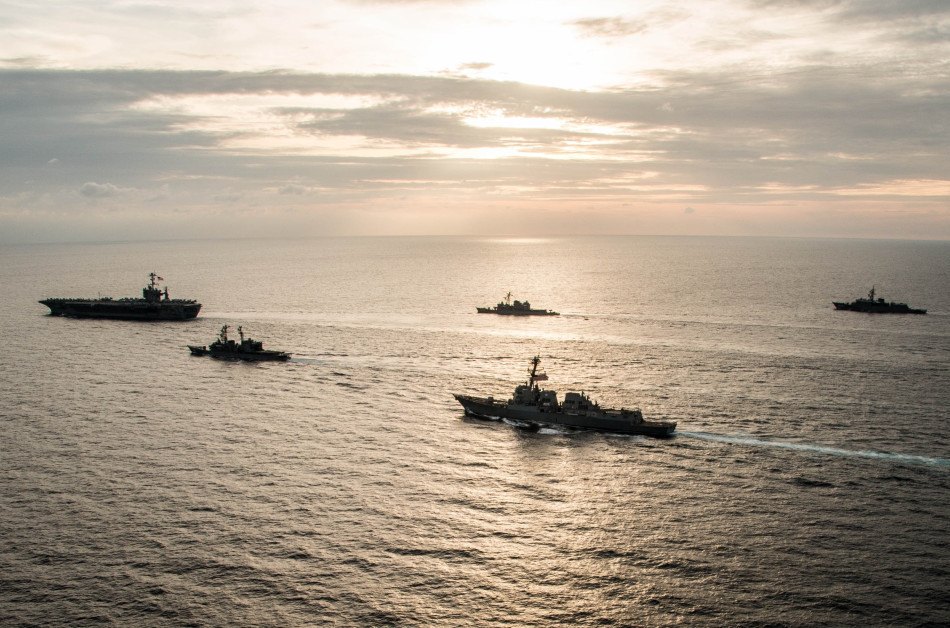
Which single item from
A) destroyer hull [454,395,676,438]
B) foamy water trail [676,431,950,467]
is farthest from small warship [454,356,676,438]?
foamy water trail [676,431,950,467]

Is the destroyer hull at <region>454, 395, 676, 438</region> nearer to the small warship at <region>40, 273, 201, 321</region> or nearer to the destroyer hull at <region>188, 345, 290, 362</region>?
the destroyer hull at <region>188, 345, 290, 362</region>

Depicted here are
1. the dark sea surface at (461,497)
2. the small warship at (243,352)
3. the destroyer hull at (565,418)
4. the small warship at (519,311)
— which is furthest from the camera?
the small warship at (519,311)

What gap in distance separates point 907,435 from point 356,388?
85.2m

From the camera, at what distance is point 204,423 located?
89625 millimetres

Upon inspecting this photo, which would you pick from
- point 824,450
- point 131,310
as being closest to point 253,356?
point 131,310

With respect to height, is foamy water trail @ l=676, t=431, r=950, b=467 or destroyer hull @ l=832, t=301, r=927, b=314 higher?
destroyer hull @ l=832, t=301, r=927, b=314

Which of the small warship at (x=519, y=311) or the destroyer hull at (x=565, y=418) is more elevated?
the small warship at (x=519, y=311)

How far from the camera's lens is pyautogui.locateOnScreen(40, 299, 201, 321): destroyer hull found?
615ft

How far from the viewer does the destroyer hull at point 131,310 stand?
18738 cm

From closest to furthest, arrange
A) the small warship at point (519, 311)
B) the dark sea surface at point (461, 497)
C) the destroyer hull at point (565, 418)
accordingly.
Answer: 1. the dark sea surface at point (461, 497)
2. the destroyer hull at point (565, 418)
3. the small warship at point (519, 311)

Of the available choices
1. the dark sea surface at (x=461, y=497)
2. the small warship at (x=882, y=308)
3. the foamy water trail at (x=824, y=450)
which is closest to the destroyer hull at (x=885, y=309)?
the small warship at (x=882, y=308)

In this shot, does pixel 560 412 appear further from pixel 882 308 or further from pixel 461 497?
pixel 882 308

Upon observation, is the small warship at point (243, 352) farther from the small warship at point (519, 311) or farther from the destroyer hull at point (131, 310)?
the small warship at point (519, 311)

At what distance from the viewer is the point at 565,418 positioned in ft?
300
